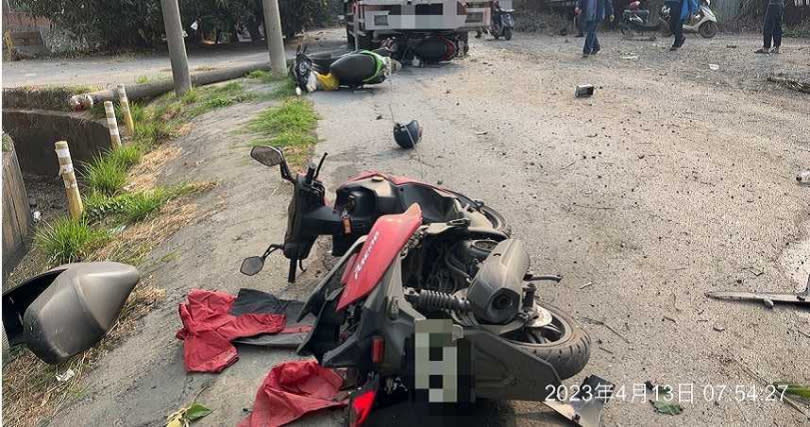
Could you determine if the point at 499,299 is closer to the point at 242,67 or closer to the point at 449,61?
the point at 449,61

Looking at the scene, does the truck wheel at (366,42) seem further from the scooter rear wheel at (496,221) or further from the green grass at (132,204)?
the scooter rear wheel at (496,221)

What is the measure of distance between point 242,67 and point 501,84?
20.5 ft

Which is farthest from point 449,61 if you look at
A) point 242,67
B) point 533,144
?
point 533,144

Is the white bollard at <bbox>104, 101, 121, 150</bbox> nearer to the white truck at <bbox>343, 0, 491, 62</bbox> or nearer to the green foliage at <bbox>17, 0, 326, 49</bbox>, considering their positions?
the white truck at <bbox>343, 0, 491, 62</bbox>

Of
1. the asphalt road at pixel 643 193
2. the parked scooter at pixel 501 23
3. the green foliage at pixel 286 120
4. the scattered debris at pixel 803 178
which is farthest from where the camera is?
the parked scooter at pixel 501 23

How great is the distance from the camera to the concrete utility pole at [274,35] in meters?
13.1

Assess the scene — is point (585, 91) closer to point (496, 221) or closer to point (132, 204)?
point (496, 221)

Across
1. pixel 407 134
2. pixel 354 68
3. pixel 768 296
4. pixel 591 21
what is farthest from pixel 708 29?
pixel 768 296

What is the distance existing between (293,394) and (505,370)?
1110mm

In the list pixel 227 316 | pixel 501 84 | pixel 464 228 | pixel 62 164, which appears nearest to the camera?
pixel 464 228

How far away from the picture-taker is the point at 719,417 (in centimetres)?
290

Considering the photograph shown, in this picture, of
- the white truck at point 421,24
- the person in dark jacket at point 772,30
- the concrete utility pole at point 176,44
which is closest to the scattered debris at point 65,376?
the concrete utility pole at point 176,44

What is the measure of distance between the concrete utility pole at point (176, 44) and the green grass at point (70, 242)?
20.9 ft

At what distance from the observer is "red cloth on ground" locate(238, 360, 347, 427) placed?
9.73ft
